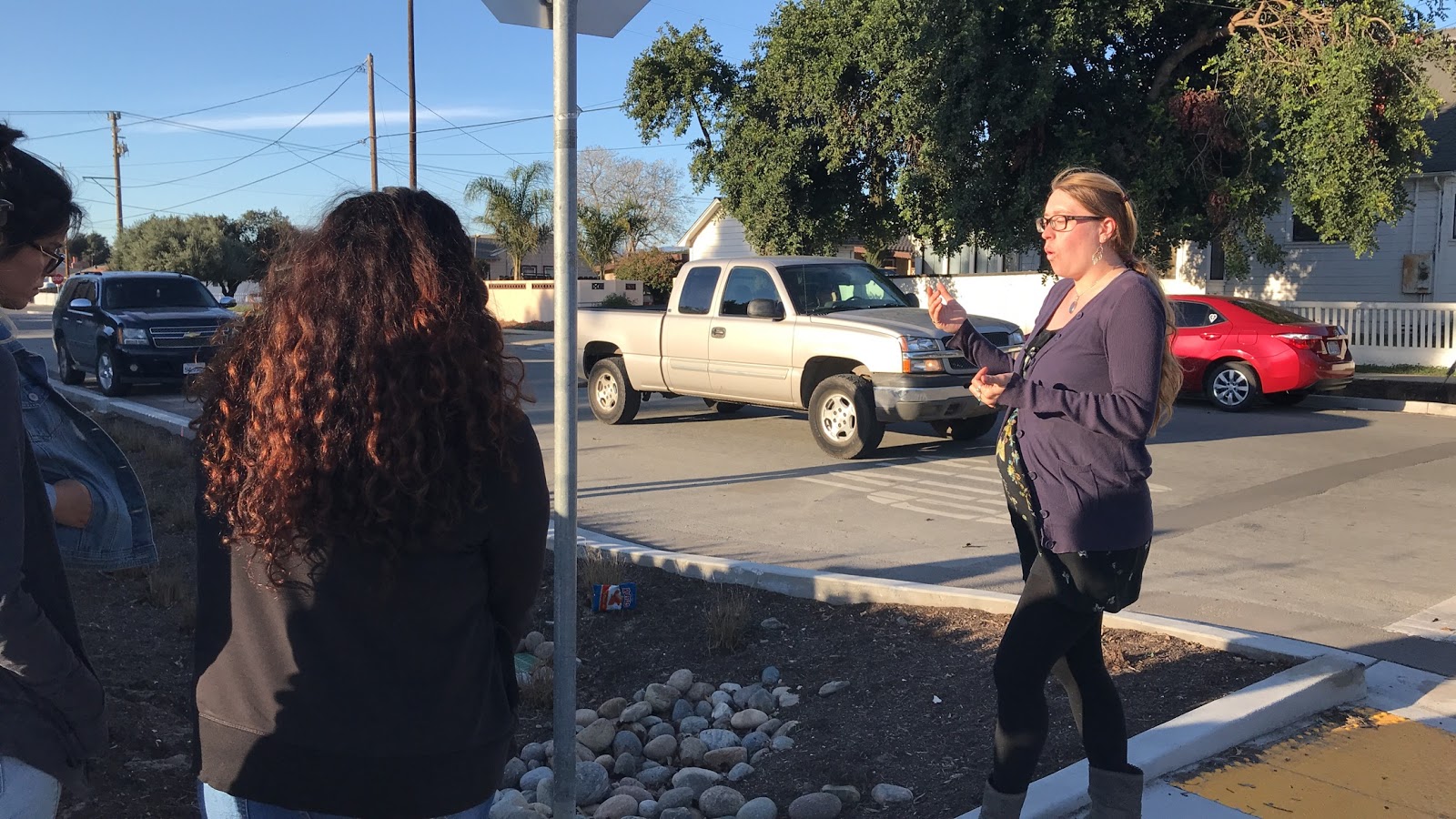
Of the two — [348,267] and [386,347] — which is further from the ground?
[348,267]

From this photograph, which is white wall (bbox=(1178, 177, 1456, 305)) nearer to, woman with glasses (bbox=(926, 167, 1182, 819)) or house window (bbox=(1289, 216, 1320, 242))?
house window (bbox=(1289, 216, 1320, 242))

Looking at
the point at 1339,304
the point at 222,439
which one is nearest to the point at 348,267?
the point at 222,439

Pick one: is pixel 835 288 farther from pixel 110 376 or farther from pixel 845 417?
pixel 110 376

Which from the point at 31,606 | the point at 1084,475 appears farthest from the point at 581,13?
the point at 31,606

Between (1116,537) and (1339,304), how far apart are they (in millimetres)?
18698

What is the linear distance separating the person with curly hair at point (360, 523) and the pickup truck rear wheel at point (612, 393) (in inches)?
438

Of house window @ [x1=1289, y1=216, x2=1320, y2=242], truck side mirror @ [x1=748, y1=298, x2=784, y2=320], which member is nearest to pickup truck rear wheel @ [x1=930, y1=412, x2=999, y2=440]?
truck side mirror @ [x1=748, y1=298, x2=784, y2=320]

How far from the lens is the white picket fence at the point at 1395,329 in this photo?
730 inches

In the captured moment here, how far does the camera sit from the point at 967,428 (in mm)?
11922

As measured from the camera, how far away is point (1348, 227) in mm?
16781

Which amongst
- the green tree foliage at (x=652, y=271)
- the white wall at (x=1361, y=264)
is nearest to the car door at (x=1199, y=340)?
the white wall at (x=1361, y=264)

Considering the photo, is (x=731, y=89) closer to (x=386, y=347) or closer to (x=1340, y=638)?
(x=1340, y=638)

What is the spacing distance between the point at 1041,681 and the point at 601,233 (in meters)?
45.2

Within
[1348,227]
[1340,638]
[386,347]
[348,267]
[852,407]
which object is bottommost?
[1340,638]
